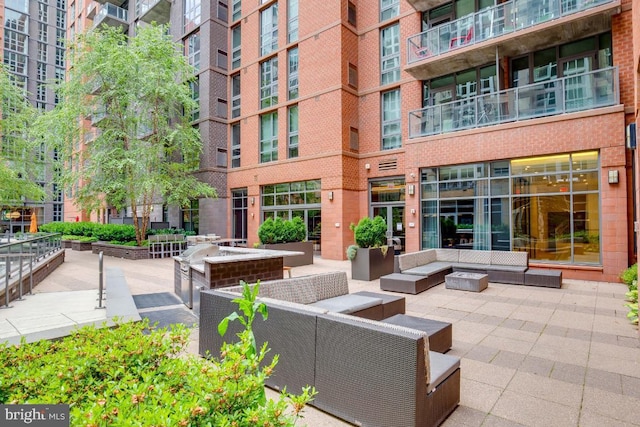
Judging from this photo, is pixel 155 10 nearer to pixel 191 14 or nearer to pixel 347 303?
pixel 191 14

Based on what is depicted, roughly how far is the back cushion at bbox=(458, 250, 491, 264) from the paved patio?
0.95 metres

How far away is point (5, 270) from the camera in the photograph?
22.6 ft

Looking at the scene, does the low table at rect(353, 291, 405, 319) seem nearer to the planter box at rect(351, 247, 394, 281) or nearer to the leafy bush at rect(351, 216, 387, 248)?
the planter box at rect(351, 247, 394, 281)

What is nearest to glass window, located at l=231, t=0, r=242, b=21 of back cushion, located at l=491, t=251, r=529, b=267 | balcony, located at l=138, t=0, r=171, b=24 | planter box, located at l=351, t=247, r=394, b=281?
Result: balcony, located at l=138, t=0, r=171, b=24

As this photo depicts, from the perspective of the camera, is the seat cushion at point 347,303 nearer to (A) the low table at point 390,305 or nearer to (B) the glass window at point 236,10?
(A) the low table at point 390,305

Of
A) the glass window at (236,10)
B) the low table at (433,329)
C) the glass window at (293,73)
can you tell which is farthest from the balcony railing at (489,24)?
the glass window at (236,10)

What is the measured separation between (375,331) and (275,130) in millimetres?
17040

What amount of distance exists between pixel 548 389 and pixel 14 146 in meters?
22.6

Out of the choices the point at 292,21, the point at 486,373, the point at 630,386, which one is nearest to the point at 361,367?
the point at 486,373

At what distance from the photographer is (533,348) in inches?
184

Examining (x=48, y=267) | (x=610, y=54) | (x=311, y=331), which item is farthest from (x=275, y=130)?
(x=311, y=331)

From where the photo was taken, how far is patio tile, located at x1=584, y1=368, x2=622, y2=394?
3582 millimetres

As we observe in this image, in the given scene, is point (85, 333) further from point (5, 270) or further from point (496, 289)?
point (496, 289)

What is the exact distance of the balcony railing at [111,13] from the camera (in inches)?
1062
